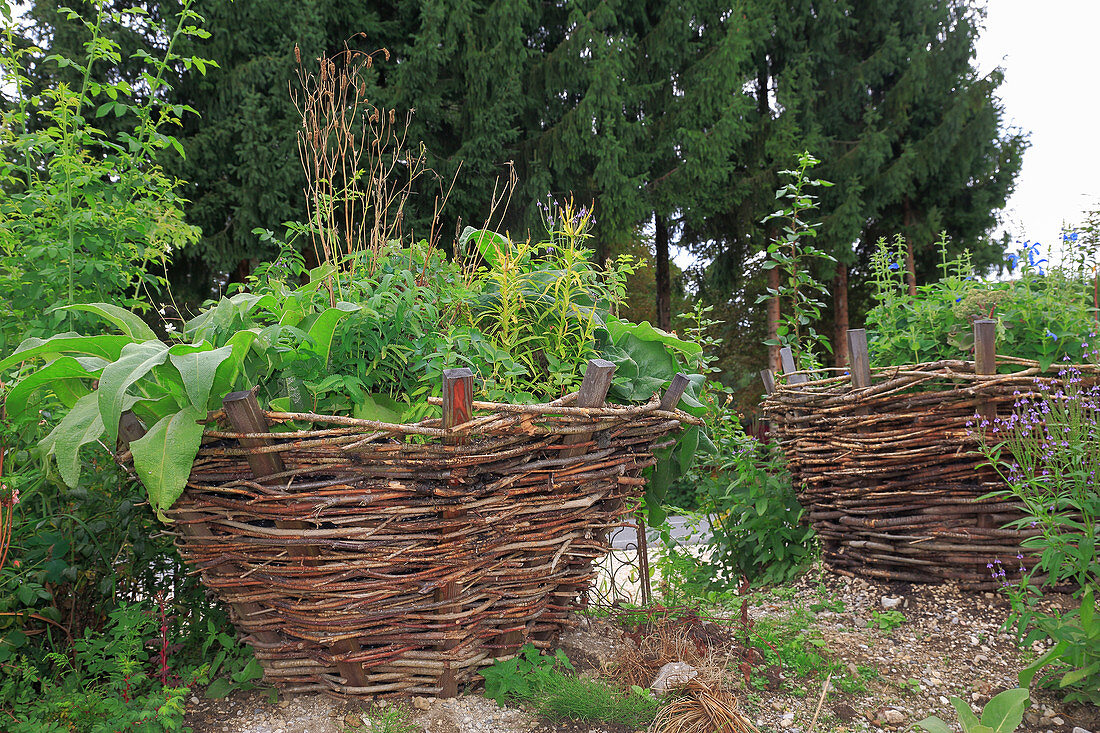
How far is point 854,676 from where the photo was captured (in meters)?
2.56

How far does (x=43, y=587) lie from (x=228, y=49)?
9.34 m

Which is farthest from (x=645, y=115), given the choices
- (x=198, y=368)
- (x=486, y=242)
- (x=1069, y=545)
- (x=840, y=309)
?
(x=198, y=368)

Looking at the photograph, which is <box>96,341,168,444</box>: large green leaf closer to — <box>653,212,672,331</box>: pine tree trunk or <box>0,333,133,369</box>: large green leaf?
<box>0,333,133,369</box>: large green leaf

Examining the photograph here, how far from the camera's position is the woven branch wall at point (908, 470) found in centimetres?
309

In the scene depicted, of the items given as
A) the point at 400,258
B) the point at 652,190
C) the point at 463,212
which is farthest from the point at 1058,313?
the point at 652,190

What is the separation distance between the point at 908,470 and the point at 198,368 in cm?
307

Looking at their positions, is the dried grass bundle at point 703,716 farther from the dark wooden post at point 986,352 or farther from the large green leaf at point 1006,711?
the dark wooden post at point 986,352

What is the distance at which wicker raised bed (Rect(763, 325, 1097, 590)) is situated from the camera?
3078mm

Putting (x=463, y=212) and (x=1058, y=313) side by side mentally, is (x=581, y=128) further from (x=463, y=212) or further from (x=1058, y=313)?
(x=1058, y=313)

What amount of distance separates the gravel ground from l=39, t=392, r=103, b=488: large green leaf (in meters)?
0.88

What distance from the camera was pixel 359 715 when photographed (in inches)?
80.4

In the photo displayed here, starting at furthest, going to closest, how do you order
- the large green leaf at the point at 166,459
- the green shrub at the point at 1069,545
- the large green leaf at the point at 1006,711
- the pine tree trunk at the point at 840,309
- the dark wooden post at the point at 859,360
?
the pine tree trunk at the point at 840,309
the dark wooden post at the point at 859,360
the green shrub at the point at 1069,545
the large green leaf at the point at 1006,711
the large green leaf at the point at 166,459

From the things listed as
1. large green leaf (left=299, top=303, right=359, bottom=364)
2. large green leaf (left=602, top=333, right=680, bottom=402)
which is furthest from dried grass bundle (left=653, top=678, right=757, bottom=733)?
large green leaf (left=299, top=303, right=359, bottom=364)

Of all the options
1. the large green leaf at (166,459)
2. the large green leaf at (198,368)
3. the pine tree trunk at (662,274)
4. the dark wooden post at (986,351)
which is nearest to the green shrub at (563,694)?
the large green leaf at (166,459)
